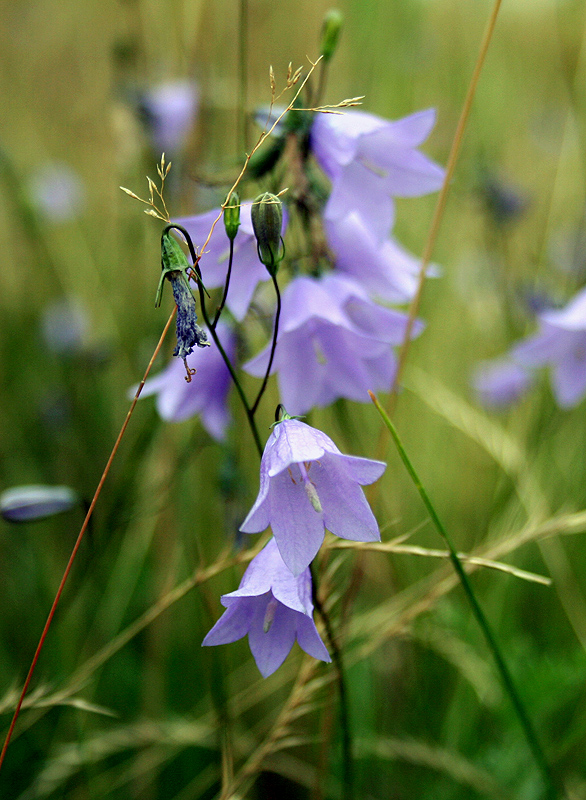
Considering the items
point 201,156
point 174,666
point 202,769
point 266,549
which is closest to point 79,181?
point 201,156

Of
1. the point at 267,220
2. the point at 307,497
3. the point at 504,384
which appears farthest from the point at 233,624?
the point at 504,384

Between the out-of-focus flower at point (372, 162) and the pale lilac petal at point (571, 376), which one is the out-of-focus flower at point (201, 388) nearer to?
the out-of-focus flower at point (372, 162)

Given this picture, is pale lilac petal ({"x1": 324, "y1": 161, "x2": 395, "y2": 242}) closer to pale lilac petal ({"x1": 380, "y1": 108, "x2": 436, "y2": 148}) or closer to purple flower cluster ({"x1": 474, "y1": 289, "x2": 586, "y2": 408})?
pale lilac petal ({"x1": 380, "y1": 108, "x2": 436, "y2": 148})

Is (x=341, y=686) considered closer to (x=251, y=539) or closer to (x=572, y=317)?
(x=251, y=539)

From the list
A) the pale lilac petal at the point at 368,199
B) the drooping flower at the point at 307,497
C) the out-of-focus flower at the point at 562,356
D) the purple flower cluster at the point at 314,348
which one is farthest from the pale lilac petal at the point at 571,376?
the drooping flower at the point at 307,497

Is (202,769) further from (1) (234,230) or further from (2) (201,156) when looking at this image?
(2) (201,156)

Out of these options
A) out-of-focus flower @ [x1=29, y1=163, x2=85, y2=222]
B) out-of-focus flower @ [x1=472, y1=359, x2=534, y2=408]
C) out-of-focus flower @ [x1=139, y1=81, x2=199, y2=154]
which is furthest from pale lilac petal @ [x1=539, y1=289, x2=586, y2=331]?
out-of-focus flower @ [x1=29, y1=163, x2=85, y2=222]
